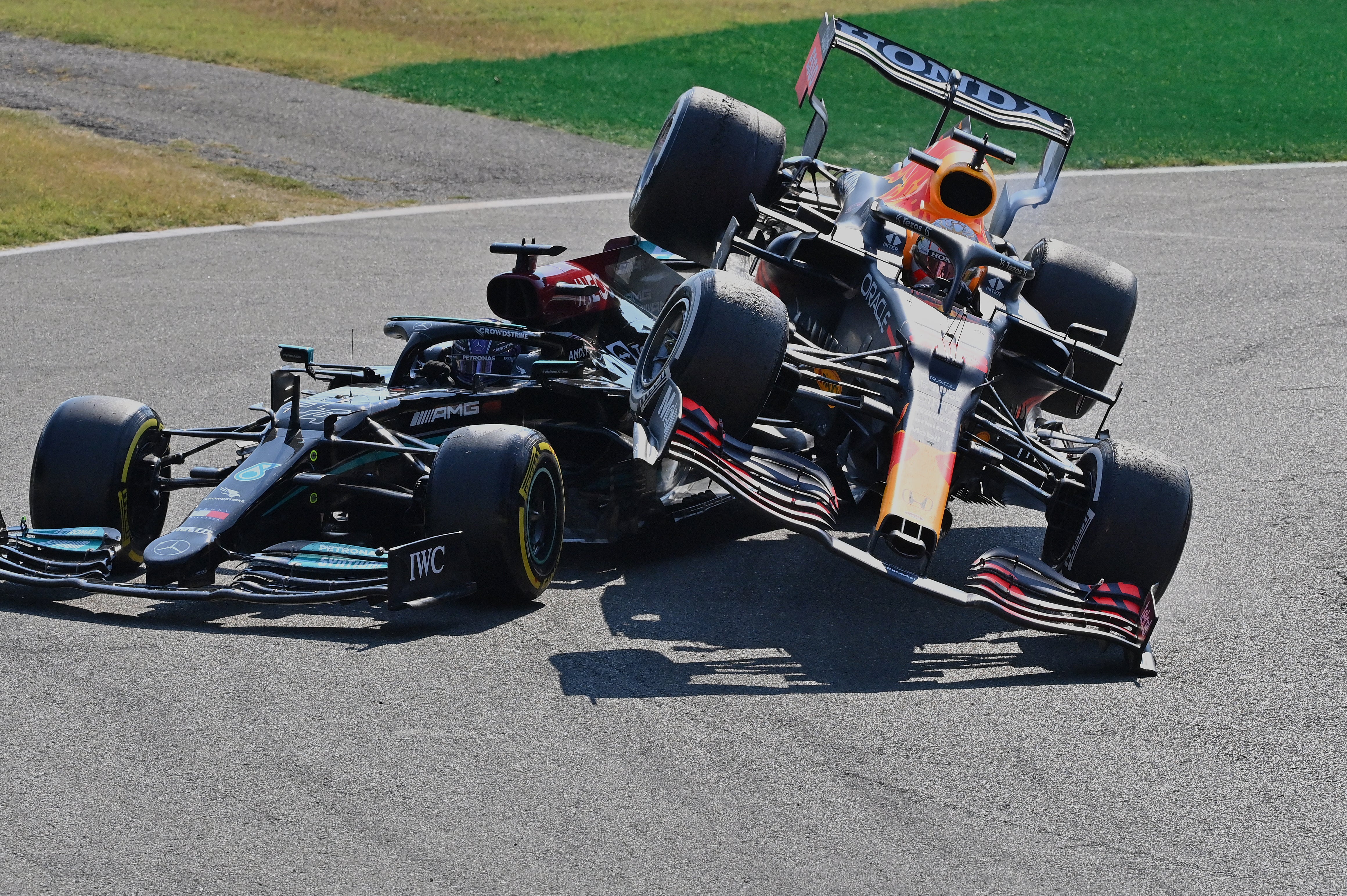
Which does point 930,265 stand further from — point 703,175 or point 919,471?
point 919,471

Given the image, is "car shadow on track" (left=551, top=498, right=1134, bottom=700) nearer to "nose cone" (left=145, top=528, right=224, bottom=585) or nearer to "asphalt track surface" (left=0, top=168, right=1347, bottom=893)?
"asphalt track surface" (left=0, top=168, right=1347, bottom=893)

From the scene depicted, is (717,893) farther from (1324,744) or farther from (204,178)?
(204,178)

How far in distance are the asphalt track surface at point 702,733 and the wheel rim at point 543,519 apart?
0.83ft

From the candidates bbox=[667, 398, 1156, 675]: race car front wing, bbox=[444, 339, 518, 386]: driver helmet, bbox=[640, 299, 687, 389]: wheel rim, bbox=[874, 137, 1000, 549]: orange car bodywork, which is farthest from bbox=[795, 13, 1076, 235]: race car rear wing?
bbox=[667, 398, 1156, 675]: race car front wing

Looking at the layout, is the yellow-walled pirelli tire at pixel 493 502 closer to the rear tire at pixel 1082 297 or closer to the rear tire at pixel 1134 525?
the rear tire at pixel 1134 525

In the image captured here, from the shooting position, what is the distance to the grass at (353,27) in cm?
2728

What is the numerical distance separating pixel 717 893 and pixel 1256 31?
106 ft

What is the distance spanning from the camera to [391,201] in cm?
1856

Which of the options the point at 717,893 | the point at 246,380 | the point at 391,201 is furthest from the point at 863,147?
the point at 717,893

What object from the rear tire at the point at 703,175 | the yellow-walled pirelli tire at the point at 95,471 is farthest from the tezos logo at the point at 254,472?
the rear tire at the point at 703,175

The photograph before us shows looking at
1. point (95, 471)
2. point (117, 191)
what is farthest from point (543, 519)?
point (117, 191)

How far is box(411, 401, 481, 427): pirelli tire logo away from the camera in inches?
316

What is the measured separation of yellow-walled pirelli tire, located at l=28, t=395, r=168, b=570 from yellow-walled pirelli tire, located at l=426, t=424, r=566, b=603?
5.14ft

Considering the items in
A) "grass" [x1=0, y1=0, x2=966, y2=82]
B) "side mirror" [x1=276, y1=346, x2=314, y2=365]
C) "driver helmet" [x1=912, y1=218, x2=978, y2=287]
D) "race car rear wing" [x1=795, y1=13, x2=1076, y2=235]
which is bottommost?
"grass" [x1=0, y1=0, x2=966, y2=82]
